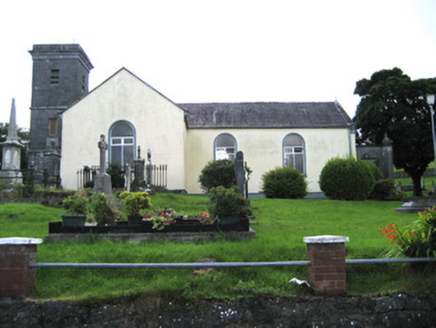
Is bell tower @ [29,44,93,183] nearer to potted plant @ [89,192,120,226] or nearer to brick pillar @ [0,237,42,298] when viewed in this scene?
potted plant @ [89,192,120,226]

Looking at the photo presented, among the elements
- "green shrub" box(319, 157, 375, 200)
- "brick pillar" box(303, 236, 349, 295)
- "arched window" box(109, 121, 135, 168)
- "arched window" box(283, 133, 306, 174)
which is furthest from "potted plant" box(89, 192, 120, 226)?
"arched window" box(283, 133, 306, 174)

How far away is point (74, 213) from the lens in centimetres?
834

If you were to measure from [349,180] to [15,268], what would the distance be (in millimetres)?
16048

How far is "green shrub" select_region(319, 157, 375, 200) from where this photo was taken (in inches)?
727

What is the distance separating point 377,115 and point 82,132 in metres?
22.7

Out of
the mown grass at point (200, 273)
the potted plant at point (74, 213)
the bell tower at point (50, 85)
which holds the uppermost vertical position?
the bell tower at point (50, 85)

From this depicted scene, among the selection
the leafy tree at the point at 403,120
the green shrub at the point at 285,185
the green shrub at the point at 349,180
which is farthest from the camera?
the leafy tree at the point at 403,120

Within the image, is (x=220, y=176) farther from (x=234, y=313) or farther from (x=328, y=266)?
(x=234, y=313)

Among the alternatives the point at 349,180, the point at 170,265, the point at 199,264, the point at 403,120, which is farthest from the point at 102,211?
the point at 403,120

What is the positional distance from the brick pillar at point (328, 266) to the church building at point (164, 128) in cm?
1765

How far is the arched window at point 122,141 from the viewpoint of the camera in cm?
2312

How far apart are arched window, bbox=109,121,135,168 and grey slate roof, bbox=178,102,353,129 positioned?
4.32 meters

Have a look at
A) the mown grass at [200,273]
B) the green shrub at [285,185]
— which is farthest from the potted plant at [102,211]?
the green shrub at [285,185]

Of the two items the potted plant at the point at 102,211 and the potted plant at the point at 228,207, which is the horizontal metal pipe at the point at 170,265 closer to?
the potted plant at the point at 228,207
